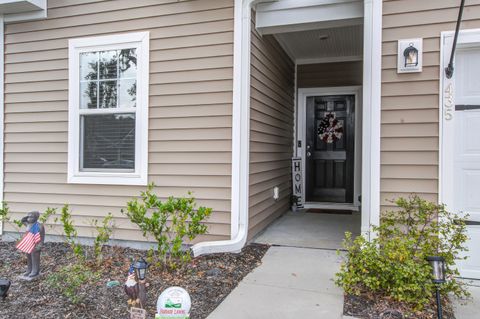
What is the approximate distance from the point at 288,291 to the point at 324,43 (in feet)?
11.2

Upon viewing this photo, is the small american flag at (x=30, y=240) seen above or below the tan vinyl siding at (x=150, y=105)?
below

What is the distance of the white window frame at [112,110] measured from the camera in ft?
12.2

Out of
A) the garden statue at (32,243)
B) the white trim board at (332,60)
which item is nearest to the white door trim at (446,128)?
the white trim board at (332,60)

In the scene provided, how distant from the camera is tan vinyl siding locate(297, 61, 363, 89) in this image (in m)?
5.43

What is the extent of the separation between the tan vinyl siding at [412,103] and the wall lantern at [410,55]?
0.14 ft

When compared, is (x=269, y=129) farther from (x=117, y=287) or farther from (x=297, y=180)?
(x=117, y=287)

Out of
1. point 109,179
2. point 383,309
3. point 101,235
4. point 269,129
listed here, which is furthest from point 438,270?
point 109,179

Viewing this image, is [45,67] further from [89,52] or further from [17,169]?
[17,169]

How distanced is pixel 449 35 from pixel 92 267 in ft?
11.7

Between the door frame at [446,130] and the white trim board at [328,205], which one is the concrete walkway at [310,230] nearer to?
the white trim board at [328,205]

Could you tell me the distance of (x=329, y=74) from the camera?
5547mm

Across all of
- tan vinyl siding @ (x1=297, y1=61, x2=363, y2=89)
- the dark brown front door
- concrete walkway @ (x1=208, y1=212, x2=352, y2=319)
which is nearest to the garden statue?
concrete walkway @ (x1=208, y1=212, x2=352, y2=319)

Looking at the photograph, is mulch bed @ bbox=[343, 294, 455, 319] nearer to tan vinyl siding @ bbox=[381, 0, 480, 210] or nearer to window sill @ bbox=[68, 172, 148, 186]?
tan vinyl siding @ bbox=[381, 0, 480, 210]

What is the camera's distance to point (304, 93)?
569 cm
